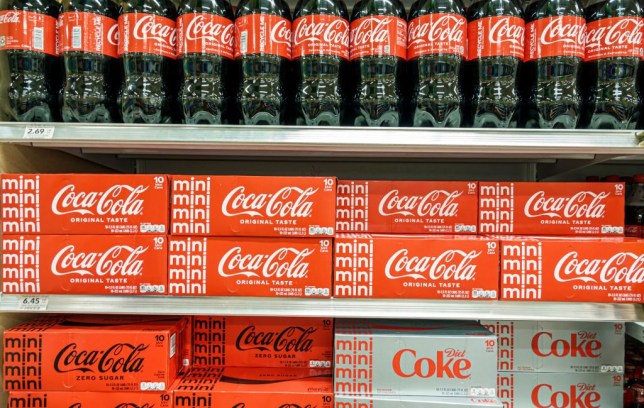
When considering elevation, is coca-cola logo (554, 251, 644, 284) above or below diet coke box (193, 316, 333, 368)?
above

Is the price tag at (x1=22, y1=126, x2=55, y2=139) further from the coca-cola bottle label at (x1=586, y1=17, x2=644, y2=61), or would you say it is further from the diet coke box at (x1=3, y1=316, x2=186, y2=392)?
the coca-cola bottle label at (x1=586, y1=17, x2=644, y2=61)

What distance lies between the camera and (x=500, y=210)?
107 centimetres

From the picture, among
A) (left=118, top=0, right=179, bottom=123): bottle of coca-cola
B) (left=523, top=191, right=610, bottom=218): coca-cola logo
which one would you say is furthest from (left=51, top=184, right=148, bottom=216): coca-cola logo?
(left=523, top=191, right=610, bottom=218): coca-cola logo

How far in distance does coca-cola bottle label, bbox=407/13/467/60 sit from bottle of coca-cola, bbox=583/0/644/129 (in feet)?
1.23

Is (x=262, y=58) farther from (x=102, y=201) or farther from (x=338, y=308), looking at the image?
(x=338, y=308)

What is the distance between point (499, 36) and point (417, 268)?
2.28 feet

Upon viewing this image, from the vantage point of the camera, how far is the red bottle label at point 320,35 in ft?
3.39

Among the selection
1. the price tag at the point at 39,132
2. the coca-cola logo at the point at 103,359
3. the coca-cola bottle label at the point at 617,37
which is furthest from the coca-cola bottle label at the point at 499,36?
the coca-cola logo at the point at 103,359

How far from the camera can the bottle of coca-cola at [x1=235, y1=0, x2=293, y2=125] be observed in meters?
1.03

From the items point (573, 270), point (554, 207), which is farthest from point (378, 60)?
point (573, 270)

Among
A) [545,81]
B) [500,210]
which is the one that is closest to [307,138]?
[500,210]

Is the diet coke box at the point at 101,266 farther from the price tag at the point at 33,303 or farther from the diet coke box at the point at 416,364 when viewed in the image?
the diet coke box at the point at 416,364

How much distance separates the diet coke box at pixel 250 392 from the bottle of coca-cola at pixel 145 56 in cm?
79

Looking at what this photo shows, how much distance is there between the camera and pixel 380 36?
104 centimetres
